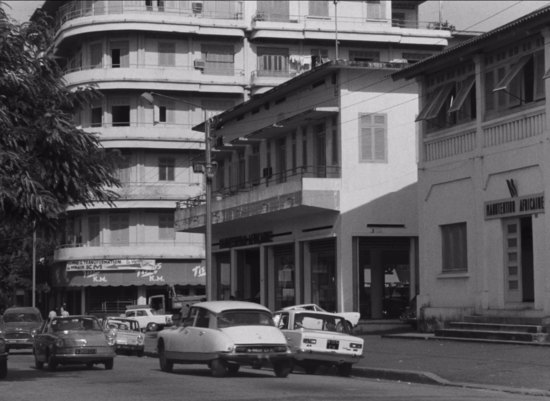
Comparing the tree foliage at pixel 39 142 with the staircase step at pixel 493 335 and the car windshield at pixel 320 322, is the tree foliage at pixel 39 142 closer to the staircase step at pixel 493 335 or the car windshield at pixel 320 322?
the car windshield at pixel 320 322

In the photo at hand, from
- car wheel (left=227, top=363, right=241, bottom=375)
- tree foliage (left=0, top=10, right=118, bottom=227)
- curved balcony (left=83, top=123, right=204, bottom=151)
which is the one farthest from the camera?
curved balcony (left=83, top=123, right=204, bottom=151)

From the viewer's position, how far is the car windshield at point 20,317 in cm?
4501

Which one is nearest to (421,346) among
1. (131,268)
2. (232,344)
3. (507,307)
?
(507,307)

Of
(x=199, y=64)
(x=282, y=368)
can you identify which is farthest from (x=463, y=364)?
(x=199, y=64)

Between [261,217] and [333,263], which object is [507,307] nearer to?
[333,263]

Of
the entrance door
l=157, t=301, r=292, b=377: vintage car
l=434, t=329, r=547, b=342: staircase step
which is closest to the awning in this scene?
l=434, t=329, r=547, b=342: staircase step

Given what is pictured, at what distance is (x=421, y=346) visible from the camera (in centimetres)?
3041

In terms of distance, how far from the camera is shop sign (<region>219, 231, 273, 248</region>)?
4833cm

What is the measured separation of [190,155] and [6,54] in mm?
48907

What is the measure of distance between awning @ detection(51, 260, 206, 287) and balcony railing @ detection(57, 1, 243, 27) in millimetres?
16152

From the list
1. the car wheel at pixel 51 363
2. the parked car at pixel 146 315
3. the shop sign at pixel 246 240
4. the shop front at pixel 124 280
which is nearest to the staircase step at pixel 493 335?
the car wheel at pixel 51 363

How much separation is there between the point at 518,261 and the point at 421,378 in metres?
8.70

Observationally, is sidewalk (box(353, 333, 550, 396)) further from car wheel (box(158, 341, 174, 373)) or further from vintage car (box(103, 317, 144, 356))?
vintage car (box(103, 317, 144, 356))

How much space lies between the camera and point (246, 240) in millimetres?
51219
